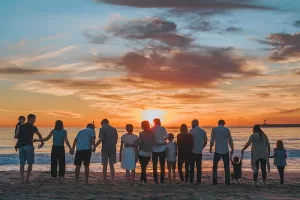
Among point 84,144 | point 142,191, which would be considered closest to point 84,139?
point 84,144

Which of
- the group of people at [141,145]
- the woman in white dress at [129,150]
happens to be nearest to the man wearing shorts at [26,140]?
the group of people at [141,145]

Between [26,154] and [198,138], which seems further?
[198,138]

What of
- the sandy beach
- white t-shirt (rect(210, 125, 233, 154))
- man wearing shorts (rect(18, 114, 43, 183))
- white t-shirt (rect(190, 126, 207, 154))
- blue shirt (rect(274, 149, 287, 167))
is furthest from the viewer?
blue shirt (rect(274, 149, 287, 167))

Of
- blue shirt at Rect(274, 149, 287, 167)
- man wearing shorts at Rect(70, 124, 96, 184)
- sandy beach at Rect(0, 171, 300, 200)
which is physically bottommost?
sandy beach at Rect(0, 171, 300, 200)

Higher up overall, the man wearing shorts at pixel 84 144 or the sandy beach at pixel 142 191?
the man wearing shorts at pixel 84 144

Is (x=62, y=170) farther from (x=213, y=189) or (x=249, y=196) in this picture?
(x=249, y=196)

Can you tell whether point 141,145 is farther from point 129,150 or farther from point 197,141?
point 197,141

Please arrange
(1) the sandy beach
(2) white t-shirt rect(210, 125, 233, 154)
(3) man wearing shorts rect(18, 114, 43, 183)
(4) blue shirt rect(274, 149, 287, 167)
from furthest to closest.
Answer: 1. (4) blue shirt rect(274, 149, 287, 167)
2. (2) white t-shirt rect(210, 125, 233, 154)
3. (3) man wearing shorts rect(18, 114, 43, 183)
4. (1) the sandy beach

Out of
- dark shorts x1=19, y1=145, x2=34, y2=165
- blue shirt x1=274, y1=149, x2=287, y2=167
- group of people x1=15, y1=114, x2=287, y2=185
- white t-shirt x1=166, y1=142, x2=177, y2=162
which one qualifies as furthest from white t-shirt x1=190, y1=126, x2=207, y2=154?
dark shorts x1=19, y1=145, x2=34, y2=165

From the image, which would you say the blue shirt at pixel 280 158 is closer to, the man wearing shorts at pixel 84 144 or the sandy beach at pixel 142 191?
the sandy beach at pixel 142 191

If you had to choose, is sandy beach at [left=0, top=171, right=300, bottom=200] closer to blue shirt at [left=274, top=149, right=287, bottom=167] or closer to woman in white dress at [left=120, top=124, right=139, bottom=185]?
woman in white dress at [left=120, top=124, right=139, bottom=185]

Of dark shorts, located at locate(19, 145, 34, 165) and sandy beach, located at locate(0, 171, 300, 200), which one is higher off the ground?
dark shorts, located at locate(19, 145, 34, 165)

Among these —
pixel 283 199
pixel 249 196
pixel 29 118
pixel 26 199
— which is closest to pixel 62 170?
pixel 29 118

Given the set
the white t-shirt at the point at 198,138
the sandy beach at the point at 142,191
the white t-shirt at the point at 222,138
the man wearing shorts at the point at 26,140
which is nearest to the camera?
the sandy beach at the point at 142,191
